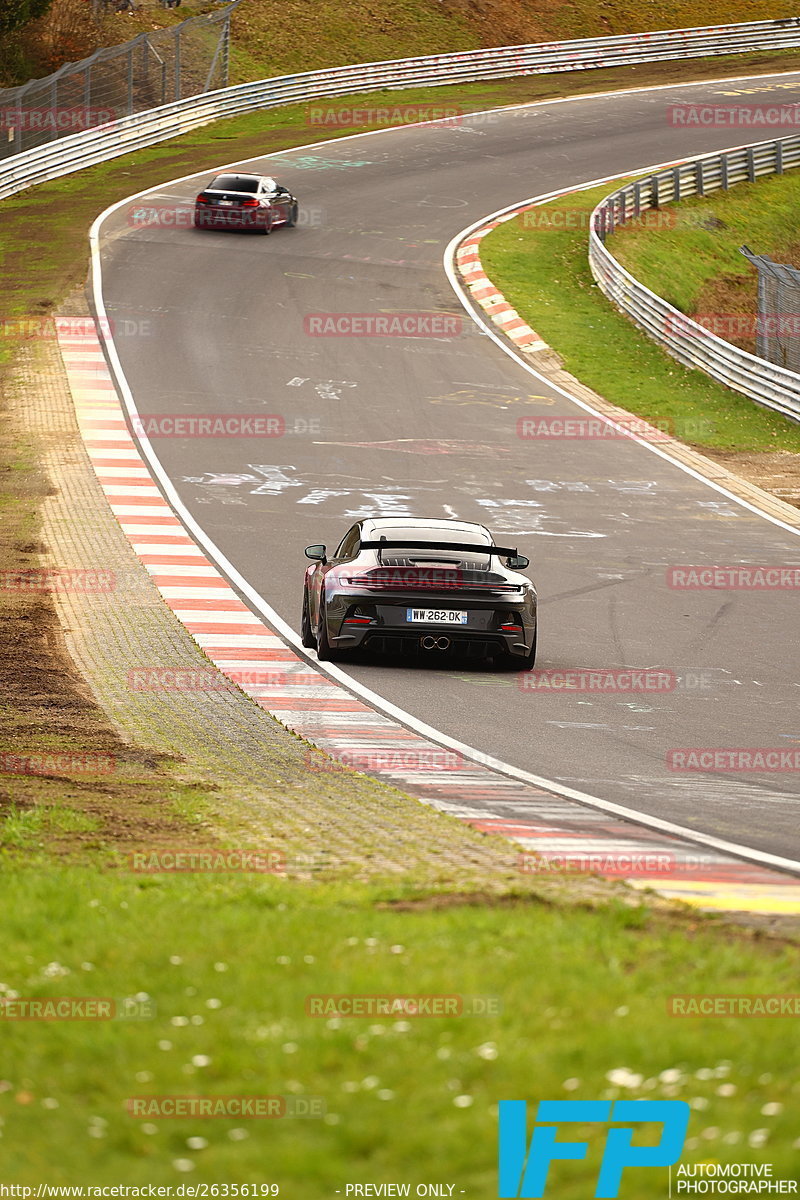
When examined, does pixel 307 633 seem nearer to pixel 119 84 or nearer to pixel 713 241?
pixel 713 241

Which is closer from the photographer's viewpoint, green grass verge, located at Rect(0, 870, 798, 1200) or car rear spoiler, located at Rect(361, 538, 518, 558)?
green grass verge, located at Rect(0, 870, 798, 1200)

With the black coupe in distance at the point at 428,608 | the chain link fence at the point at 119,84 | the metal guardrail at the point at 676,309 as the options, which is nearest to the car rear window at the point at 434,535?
the black coupe in distance at the point at 428,608

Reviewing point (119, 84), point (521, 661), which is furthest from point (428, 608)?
point (119, 84)

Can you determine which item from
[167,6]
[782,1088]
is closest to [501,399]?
[782,1088]

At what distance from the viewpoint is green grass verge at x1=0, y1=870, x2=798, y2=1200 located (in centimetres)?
439

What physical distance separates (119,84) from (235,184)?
11898mm

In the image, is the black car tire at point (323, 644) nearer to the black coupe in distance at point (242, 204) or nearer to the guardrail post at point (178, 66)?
the black coupe in distance at point (242, 204)

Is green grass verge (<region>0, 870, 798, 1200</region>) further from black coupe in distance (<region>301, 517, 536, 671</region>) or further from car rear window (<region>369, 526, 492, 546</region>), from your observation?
car rear window (<region>369, 526, 492, 546</region>)

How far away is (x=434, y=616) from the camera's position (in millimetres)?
15086

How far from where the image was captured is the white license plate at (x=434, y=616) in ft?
49.5

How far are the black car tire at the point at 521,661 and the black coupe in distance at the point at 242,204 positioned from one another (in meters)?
29.0

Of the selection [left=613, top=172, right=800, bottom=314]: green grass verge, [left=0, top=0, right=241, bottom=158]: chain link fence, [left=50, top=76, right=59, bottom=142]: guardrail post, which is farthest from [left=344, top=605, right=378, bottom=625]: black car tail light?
[left=50, top=76, right=59, bottom=142]: guardrail post

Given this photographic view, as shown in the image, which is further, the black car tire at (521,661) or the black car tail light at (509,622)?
the black car tire at (521,661)

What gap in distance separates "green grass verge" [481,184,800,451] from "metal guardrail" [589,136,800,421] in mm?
294
